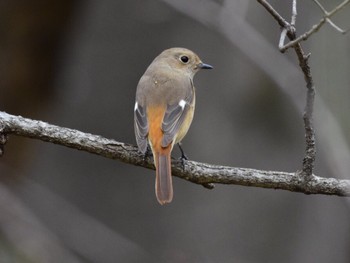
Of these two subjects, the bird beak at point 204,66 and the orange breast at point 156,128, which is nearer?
the orange breast at point 156,128

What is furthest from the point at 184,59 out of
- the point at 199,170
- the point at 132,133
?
the point at 199,170

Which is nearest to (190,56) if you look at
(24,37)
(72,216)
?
(24,37)

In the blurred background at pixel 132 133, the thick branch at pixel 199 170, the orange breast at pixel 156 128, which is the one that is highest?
the blurred background at pixel 132 133

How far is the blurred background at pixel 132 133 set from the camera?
644cm

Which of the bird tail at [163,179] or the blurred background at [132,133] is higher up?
the blurred background at [132,133]

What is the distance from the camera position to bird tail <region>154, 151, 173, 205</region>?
4.68 metres

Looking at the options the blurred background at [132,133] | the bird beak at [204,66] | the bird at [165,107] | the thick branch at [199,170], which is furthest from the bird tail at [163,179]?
the blurred background at [132,133]

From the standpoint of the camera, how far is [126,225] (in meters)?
6.70

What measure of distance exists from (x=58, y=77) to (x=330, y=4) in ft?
8.36

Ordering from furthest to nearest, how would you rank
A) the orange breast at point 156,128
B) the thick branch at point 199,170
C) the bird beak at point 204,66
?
the bird beak at point 204,66 < the orange breast at point 156,128 < the thick branch at point 199,170

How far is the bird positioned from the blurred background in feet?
1.24

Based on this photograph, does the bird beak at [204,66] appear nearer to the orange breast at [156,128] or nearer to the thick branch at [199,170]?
the orange breast at [156,128]

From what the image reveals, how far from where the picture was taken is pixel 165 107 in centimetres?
534

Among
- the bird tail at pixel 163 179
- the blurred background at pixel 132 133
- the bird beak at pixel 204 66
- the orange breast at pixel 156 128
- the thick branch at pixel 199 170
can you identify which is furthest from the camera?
the blurred background at pixel 132 133
